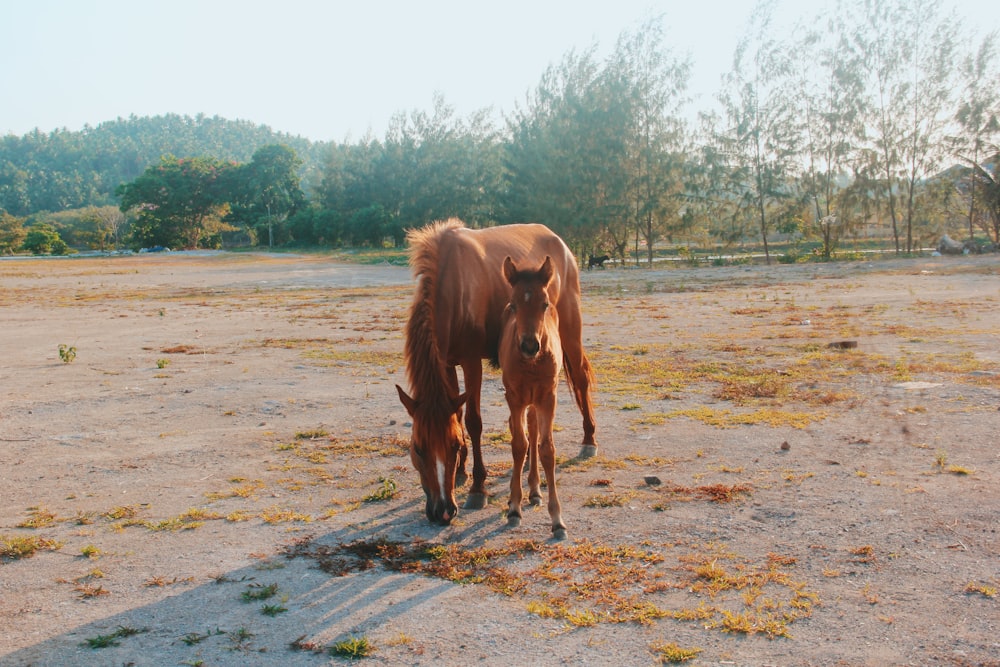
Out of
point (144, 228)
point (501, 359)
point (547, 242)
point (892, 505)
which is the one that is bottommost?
point (892, 505)

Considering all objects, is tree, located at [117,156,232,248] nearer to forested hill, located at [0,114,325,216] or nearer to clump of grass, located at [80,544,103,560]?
forested hill, located at [0,114,325,216]

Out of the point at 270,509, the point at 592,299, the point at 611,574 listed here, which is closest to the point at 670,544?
the point at 611,574

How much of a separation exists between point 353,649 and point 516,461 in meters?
2.29

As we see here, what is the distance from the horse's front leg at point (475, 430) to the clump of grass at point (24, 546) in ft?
9.71

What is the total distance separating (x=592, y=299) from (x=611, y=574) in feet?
65.2

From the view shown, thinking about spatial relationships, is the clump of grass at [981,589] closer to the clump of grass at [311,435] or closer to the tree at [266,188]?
the clump of grass at [311,435]

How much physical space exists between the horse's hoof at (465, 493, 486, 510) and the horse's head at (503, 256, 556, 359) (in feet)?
4.86

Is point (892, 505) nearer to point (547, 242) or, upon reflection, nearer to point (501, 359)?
point (501, 359)

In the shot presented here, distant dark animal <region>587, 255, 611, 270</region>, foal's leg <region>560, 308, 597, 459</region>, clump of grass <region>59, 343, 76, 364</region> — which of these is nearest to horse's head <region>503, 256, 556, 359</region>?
foal's leg <region>560, 308, 597, 459</region>

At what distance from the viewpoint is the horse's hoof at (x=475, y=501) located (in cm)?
629

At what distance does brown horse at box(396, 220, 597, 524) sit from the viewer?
567 cm

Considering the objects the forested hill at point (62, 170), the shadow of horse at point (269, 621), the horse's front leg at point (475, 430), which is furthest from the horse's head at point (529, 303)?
the forested hill at point (62, 170)

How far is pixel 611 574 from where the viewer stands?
4.80 m

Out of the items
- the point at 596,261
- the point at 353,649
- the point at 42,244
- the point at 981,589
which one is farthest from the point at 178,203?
the point at 981,589
